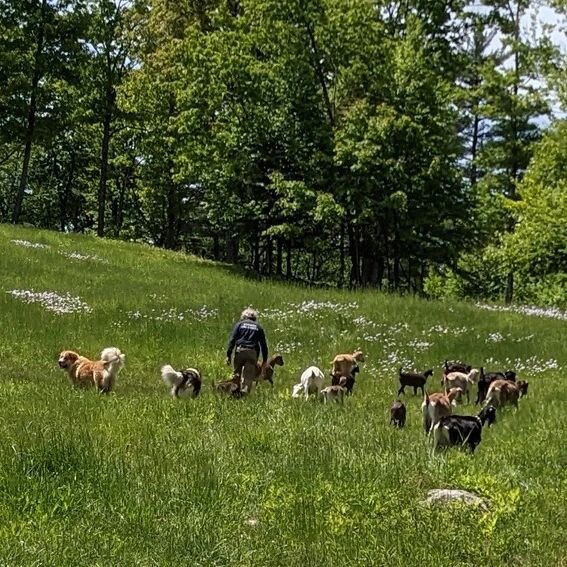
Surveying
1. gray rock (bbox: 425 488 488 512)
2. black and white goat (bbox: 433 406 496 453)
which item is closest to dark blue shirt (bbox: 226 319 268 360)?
black and white goat (bbox: 433 406 496 453)

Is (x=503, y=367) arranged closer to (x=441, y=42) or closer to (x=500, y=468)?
Answer: (x=500, y=468)

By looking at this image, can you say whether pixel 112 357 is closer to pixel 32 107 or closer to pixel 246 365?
pixel 246 365

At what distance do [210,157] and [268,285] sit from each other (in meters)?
9.36

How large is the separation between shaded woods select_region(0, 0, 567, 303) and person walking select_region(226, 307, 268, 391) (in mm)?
16136

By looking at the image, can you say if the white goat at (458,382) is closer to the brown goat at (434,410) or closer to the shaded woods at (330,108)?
the brown goat at (434,410)

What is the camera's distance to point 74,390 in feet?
40.0

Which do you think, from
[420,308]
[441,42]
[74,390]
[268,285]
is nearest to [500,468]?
[74,390]

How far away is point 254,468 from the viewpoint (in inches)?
305

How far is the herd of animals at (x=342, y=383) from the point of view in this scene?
35.5 feet

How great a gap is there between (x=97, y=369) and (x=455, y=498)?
300 inches

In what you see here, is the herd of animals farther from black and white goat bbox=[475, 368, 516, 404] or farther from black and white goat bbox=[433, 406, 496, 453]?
black and white goat bbox=[433, 406, 496, 453]

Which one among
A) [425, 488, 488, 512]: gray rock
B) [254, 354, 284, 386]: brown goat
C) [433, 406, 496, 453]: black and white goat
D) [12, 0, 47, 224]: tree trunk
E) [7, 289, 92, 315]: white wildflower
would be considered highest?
[12, 0, 47, 224]: tree trunk

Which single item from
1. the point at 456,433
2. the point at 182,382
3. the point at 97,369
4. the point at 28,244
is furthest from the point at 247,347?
the point at 28,244

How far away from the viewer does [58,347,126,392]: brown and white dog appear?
41.5 feet
